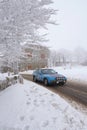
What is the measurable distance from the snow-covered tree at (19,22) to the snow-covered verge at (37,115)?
210 cm

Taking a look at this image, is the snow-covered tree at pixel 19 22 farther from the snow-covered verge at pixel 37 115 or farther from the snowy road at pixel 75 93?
the snowy road at pixel 75 93

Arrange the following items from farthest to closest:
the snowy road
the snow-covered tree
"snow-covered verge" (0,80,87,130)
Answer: the snowy road → "snow-covered verge" (0,80,87,130) → the snow-covered tree

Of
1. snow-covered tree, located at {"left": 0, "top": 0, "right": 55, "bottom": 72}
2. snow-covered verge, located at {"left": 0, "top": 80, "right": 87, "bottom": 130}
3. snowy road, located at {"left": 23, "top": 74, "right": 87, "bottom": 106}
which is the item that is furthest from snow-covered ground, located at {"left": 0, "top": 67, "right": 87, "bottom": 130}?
snow-covered tree, located at {"left": 0, "top": 0, "right": 55, "bottom": 72}

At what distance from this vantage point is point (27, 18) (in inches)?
199

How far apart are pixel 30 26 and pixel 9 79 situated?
5396 millimetres

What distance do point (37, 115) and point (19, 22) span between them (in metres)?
3.26

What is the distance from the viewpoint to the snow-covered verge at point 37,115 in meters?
5.37

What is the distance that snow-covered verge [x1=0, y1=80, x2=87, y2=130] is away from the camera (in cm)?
537

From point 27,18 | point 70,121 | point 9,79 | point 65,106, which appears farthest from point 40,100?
point 27,18

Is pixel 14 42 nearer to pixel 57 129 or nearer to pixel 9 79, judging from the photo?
pixel 57 129

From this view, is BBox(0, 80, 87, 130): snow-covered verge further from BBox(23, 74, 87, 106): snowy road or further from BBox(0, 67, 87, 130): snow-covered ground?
BBox(23, 74, 87, 106): snowy road

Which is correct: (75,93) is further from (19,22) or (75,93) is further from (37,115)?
(19,22)

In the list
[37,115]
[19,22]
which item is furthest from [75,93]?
[19,22]

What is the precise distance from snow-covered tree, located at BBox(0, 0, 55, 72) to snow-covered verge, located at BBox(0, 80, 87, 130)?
2.10 metres
